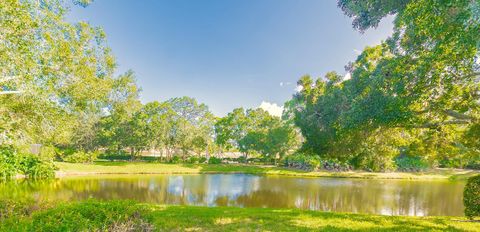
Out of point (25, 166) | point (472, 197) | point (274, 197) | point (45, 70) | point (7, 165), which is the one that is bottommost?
point (274, 197)

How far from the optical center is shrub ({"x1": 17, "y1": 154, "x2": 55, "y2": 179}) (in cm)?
2800

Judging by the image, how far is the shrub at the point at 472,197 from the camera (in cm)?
1138

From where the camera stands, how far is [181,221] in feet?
33.5

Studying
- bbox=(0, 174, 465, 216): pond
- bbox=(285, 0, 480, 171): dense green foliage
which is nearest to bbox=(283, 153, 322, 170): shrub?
bbox=(0, 174, 465, 216): pond

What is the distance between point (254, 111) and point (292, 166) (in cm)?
1867

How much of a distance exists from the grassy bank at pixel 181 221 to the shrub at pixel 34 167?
983 inches

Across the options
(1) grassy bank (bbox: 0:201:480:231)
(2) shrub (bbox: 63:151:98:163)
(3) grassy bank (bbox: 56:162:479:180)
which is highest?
(1) grassy bank (bbox: 0:201:480:231)

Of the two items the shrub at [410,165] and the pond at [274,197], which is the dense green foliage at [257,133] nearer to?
the shrub at [410,165]

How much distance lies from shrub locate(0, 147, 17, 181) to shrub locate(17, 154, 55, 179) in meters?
0.68

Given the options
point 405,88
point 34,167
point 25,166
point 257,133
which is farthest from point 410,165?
point 25,166

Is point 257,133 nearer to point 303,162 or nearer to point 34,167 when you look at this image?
point 303,162

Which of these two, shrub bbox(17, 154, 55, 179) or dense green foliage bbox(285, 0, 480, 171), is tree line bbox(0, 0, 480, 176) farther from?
shrub bbox(17, 154, 55, 179)

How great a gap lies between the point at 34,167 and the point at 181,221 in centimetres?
2726

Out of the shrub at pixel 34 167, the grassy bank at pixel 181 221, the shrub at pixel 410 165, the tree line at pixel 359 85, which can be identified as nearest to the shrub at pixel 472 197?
the grassy bank at pixel 181 221
